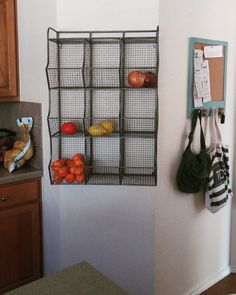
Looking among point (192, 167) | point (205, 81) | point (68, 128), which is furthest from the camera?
point (205, 81)

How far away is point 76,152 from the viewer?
212 cm

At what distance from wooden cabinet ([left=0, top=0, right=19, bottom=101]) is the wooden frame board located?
1.12 m

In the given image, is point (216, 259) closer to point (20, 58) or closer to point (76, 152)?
point (76, 152)

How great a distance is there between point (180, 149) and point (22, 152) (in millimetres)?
1004

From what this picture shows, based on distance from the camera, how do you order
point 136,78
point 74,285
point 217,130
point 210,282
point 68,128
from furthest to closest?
point 210,282 → point 217,130 → point 68,128 → point 136,78 → point 74,285

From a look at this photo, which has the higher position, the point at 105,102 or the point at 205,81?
the point at 205,81

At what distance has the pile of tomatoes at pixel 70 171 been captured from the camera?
1.94 meters

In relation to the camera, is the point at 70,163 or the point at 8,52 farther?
the point at 8,52

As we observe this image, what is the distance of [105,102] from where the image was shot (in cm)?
206

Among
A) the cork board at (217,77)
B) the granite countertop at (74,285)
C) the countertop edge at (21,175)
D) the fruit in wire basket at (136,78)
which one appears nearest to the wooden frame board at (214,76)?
the cork board at (217,77)

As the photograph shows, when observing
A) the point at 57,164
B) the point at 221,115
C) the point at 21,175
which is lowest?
the point at 21,175

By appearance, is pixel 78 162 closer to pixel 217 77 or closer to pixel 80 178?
pixel 80 178

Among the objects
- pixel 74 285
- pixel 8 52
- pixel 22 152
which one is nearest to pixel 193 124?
pixel 22 152

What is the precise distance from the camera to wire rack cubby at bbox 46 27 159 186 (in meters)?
1.97
